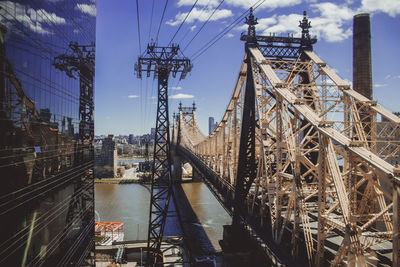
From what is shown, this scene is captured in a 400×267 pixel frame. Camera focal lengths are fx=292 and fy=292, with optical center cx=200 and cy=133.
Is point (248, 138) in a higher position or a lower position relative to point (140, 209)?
higher

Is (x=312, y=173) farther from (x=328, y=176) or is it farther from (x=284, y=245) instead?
(x=284, y=245)

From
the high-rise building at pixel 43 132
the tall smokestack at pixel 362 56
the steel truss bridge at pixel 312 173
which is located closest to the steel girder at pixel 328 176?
the steel truss bridge at pixel 312 173

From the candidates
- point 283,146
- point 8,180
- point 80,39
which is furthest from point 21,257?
point 80,39

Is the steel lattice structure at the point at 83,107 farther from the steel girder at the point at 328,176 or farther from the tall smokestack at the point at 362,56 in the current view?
the tall smokestack at the point at 362,56

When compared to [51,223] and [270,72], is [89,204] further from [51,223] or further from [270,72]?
[270,72]

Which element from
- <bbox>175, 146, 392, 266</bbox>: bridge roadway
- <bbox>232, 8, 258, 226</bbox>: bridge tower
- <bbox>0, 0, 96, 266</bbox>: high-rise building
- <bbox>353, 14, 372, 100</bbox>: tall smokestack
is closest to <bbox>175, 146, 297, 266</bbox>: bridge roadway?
<bbox>175, 146, 392, 266</bbox>: bridge roadway

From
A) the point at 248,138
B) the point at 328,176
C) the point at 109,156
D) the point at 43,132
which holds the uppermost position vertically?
the point at 43,132

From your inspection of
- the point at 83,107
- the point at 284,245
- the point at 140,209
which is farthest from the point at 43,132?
the point at 140,209
